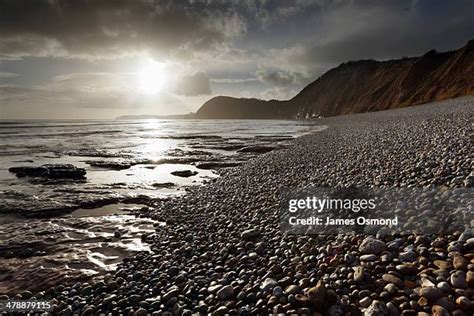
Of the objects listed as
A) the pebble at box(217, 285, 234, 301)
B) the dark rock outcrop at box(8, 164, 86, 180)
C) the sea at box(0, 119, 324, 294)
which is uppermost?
the dark rock outcrop at box(8, 164, 86, 180)

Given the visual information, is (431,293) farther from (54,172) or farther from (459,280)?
(54,172)

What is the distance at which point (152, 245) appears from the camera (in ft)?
22.2

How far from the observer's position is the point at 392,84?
106500 mm

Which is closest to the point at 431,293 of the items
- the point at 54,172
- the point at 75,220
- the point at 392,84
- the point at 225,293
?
the point at 225,293

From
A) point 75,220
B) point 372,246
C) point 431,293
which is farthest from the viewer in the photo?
point 75,220

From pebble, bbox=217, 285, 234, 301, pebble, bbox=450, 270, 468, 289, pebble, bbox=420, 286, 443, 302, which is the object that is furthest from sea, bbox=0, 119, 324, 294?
pebble, bbox=450, 270, 468, 289

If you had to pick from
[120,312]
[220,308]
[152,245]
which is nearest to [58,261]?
[152,245]

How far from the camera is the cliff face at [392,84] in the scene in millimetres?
76500

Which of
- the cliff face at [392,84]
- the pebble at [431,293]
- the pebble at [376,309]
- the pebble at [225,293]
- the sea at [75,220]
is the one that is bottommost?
the sea at [75,220]

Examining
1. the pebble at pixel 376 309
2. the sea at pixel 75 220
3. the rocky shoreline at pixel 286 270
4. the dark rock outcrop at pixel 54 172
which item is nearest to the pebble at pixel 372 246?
the rocky shoreline at pixel 286 270

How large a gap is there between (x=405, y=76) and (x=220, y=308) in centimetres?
11828

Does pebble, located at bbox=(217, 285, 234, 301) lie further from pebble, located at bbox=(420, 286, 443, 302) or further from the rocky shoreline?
pebble, located at bbox=(420, 286, 443, 302)

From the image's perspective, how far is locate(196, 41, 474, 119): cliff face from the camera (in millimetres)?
76500

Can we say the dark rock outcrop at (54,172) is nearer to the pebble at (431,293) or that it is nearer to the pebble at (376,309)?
the pebble at (376,309)
